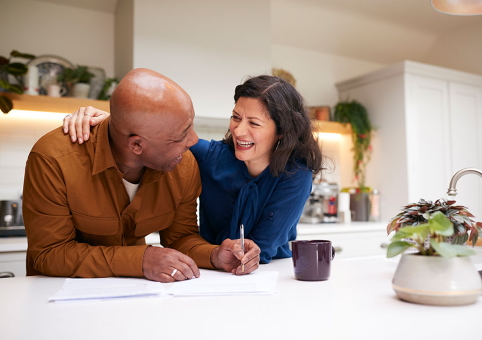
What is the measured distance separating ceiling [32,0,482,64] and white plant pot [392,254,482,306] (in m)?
3.11

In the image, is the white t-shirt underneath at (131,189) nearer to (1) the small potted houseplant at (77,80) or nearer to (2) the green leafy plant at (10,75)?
(2) the green leafy plant at (10,75)

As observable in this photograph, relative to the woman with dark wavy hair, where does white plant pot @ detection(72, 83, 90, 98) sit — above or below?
above

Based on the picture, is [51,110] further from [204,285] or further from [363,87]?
[363,87]

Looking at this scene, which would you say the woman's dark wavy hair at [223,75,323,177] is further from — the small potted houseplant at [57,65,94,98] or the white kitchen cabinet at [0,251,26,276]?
the small potted houseplant at [57,65,94,98]

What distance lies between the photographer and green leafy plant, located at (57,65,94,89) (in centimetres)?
291

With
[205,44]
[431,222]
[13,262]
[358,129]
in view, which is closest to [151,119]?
[431,222]

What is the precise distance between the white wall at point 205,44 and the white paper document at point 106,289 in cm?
205

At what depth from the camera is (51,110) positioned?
279 cm

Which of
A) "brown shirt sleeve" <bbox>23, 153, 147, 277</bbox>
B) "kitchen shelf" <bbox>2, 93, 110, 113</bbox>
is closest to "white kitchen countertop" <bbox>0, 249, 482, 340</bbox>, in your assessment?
"brown shirt sleeve" <bbox>23, 153, 147, 277</bbox>

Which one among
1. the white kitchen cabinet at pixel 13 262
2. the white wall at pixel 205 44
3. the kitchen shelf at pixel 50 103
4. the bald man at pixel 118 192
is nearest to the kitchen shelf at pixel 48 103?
the kitchen shelf at pixel 50 103

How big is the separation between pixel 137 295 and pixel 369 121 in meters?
3.54

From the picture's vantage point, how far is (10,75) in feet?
9.26

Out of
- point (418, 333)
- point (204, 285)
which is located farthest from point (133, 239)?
point (418, 333)

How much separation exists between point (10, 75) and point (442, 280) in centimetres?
283
